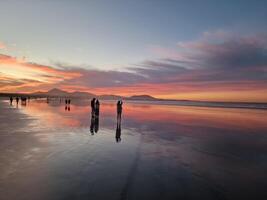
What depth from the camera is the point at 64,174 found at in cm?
790

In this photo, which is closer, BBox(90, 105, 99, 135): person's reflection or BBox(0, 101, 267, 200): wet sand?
BBox(0, 101, 267, 200): wet sand

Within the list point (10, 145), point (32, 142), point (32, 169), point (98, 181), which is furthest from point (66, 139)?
point (98, 181)

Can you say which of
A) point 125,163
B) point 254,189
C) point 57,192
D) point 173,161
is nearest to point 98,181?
point 57,192

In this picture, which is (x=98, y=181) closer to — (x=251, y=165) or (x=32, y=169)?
(x=32, y=169)

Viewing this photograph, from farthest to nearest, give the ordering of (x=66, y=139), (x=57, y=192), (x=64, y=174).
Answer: (x=66, y=139) → (x=64, y=174) → (x=57, y=192)

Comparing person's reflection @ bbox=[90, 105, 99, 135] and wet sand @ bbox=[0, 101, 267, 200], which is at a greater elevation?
person's reflection @ bbox=[90, 105, 99, 135]

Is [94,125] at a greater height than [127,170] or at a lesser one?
greater

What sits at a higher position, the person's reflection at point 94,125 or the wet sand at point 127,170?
the person's reflection at point 94,125

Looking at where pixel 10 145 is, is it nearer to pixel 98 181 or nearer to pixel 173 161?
pixel 98 181

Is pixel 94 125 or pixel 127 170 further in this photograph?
pixel 94 125

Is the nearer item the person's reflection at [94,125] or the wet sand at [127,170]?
the wet sand at [127,170]

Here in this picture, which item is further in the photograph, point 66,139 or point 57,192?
point 66,139

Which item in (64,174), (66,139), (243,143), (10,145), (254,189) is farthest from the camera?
(243,143)

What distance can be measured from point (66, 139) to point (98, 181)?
7573 mm
